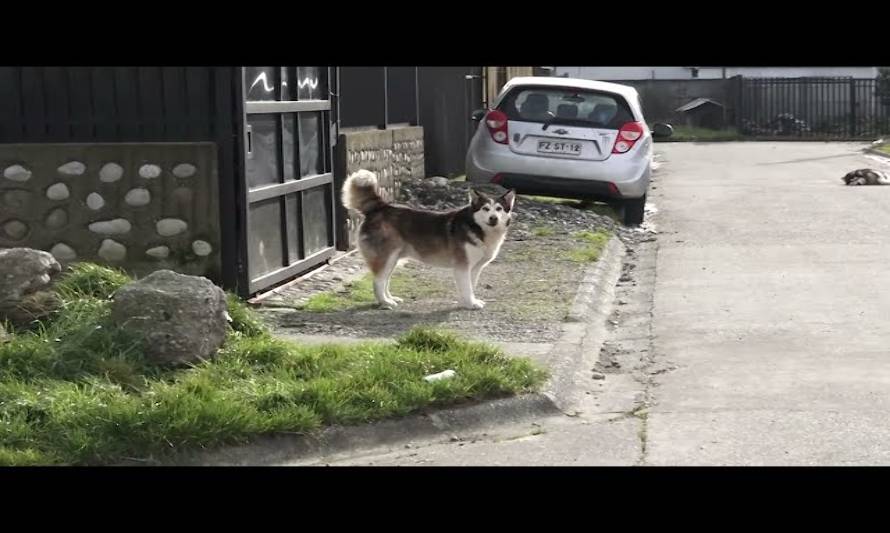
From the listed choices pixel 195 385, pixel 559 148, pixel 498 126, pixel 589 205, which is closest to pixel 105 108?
pixel 195 385

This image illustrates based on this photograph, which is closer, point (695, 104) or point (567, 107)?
point (567, 107)

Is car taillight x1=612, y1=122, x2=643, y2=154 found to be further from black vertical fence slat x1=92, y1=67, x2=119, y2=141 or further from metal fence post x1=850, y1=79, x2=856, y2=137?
metal fence post x1=850, y1=79, x2=856, y2=137

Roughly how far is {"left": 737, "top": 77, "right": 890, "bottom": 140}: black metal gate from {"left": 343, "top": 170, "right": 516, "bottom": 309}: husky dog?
33.3m

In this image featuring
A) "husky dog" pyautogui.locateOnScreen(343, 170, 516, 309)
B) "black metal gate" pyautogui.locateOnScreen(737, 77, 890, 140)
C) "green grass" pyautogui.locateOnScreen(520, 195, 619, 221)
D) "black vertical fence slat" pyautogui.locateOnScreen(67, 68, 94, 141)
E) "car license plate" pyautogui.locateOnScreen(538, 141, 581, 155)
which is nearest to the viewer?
"black vertical fence slat" pyautogui.locateOnScreen(67, 68, 94, 141)

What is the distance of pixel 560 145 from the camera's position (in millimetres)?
14727

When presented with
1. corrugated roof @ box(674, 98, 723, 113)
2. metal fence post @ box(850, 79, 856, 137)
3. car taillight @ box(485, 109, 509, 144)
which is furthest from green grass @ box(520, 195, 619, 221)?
corrugated roof @ box(674, 98, 723, 113)

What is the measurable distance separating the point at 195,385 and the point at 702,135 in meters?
36.6

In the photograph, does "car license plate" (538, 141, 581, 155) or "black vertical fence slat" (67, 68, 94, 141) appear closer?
"black vertical fence slat" (67, 68, 94, 141)

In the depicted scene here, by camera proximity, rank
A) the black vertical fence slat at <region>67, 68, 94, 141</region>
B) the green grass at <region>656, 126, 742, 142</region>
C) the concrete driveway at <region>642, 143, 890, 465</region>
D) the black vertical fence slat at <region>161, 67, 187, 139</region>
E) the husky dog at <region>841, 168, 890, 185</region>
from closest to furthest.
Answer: the concrete driveway at <region>642, 143, 890, 465</region> < the black vertical fence slat at <region>161, 67, 187, 139</region> < the black vertical fence slat at <region>67, 68, 94, 141</region> < the husky dog at <region>841, 168, 890, 185</region> < the green grass at <region>656, 126, 742, 142</region>

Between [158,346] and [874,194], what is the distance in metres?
14.9

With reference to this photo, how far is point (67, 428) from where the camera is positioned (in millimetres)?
5410

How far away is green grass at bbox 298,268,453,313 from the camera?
933cm

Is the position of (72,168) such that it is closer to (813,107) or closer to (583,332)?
(583,332)

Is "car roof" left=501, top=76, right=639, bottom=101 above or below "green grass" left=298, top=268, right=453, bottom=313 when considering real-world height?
above
